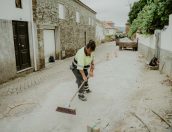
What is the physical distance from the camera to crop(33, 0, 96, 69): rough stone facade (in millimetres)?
12398

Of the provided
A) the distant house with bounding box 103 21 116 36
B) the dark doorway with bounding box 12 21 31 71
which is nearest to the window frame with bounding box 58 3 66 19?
the dark doorway with bounding box 12 21 31 71

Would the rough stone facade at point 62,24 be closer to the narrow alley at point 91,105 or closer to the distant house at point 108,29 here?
the narrow alley at point 91,105

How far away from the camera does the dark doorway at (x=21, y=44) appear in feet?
33.3

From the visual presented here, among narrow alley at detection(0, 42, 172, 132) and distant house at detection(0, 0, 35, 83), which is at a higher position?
distant house at detection(0, 0, 35, 83)

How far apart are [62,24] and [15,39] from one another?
7.23m

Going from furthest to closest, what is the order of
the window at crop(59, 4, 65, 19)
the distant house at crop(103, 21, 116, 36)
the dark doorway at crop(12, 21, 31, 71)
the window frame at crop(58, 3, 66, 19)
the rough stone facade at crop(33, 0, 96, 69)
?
the distant house at crop(103, 21, 116, 36) < the window at crop(59, 4, 65, 19) < the window frame at crop(58, 3, 66, 19) < the rough stone facade at crop(33, 0, 96, 69) < the dark doorway at crop(12, 21, 31, 71)

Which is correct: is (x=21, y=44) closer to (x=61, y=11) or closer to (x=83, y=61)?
(x=83, y=61)

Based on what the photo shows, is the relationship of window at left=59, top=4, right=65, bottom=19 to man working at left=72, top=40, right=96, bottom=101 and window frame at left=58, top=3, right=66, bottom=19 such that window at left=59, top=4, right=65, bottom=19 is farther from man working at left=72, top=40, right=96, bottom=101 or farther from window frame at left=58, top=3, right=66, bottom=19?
man working at left=72, top=40, right=96, bottom=101

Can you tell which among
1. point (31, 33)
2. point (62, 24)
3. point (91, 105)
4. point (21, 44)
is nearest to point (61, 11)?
point (62, 24)

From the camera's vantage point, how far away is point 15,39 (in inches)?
398

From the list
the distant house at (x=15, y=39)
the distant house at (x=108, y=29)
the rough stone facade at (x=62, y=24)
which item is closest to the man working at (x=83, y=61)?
the distant house at (x=15, y=39)

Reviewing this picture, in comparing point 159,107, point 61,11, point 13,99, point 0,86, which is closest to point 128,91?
point 159,107

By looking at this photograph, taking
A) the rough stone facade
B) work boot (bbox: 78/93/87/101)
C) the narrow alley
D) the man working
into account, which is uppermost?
the rough stone facade

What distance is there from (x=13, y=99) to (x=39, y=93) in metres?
0.98
